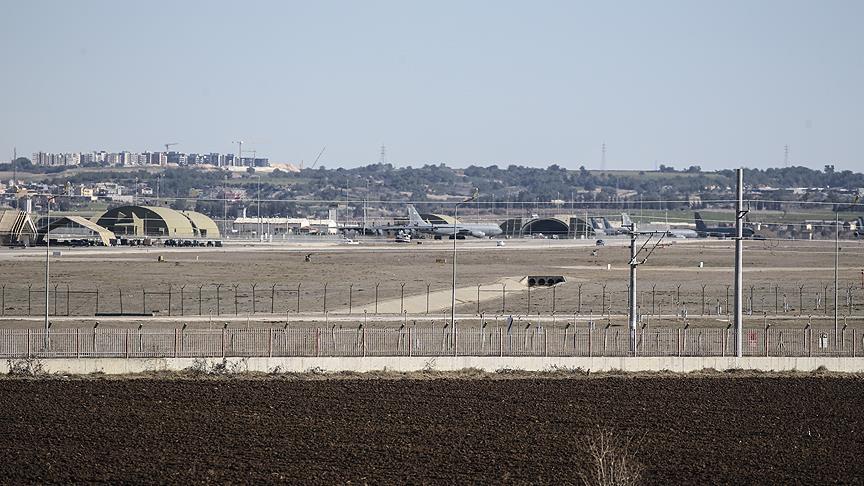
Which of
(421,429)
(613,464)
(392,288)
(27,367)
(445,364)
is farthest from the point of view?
(392,288)

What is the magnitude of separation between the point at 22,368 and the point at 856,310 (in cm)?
5007

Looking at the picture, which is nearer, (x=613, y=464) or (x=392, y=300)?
(x=613, y=464)

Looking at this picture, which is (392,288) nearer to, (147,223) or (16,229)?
(16,229)

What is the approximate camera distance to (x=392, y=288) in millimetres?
89000

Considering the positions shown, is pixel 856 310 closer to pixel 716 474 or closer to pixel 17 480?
pixel 716 474

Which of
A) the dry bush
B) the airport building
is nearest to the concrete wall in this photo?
the dry bush

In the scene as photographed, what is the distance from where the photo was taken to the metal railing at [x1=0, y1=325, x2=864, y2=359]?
51062mm

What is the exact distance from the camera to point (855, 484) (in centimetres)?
2866

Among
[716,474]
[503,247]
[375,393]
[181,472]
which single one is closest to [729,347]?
[375,393]

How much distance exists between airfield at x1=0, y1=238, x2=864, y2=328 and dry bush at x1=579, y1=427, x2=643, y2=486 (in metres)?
31.5

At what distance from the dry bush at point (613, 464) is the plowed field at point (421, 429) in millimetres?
343

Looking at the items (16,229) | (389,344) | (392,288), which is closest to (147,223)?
(16,229)

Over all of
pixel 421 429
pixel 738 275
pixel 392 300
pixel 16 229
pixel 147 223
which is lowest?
pixel 421 429

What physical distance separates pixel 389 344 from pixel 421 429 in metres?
19.3
